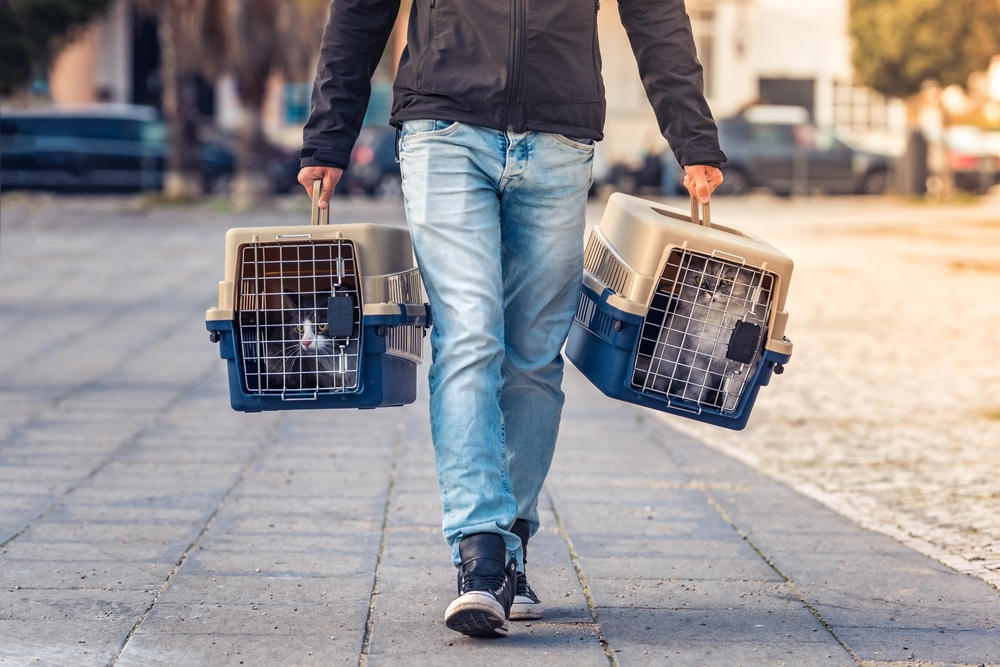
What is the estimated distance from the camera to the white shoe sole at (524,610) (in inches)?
125

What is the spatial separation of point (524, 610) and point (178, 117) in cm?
1891

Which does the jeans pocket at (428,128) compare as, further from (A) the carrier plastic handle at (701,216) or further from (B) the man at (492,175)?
(A) the carrier plastic handle at (701,216)

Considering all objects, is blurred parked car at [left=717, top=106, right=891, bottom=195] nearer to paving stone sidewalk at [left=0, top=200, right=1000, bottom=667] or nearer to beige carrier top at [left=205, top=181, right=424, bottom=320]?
paving stone sidewalk at [left=0, top=200, right=1000, bottom=667]

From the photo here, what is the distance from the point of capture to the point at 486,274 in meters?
3.06

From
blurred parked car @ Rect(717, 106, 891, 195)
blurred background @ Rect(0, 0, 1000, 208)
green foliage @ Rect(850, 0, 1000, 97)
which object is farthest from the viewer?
blurred parked car @ Rect(717, 106, 891, 195)

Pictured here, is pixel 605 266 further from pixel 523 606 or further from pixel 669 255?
pixel 523 606

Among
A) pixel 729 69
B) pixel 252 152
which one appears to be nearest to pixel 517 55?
pixel 252 152

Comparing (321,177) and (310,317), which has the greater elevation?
(321,177)

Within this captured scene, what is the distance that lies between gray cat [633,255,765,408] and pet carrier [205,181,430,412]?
59 centimetres

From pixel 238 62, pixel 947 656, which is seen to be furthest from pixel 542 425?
pixel 238 62

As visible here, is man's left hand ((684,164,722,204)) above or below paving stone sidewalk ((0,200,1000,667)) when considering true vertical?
above

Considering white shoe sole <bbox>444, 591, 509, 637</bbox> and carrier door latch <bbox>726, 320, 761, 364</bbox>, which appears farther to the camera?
carrier door latch <bbox>726, 320, 761, 364</bbox>

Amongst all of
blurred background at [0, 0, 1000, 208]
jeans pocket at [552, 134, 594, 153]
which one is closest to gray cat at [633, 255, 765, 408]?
jeans pocket at [552, 134, 594, 153]

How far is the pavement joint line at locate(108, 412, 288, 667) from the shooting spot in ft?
9.94
